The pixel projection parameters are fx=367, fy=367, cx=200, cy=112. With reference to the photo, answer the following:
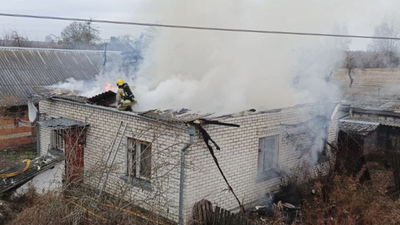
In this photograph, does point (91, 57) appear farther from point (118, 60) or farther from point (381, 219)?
point (381, 219)

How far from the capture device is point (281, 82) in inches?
442

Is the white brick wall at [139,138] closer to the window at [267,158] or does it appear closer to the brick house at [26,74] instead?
the window at [267,158]

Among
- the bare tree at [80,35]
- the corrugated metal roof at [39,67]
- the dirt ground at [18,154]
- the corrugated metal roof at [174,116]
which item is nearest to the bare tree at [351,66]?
the corrugated metal roof at [39,67]

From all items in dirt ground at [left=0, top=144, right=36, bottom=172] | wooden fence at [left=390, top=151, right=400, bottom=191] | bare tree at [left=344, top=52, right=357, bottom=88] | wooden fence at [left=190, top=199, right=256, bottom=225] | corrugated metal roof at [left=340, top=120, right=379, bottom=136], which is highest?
bare tree at [left=344, top=52, right=357, bottom=88]

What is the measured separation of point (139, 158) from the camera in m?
8.20

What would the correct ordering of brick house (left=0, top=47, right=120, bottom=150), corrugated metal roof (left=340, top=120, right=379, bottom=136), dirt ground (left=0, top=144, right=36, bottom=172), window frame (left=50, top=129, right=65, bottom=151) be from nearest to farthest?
window frame (left=50, top=129, right=65, bottom=151) → corrugated metal roof (left=340, top=120, right=379, bottom=136) → dirt ground (left=0, top=144, right=36, bottom=172) → brick house (left=0, top=47, right=120, bottom=150)

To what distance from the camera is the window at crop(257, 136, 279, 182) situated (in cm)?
879

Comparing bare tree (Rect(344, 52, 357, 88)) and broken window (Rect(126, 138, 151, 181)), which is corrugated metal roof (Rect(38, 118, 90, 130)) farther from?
bare tree (Rect(344, 52, 357, 88))

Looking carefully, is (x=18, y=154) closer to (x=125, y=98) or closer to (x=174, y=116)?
(x=125, y=98)

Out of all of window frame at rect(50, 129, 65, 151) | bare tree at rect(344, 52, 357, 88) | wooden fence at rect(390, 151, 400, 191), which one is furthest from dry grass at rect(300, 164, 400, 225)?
bare tree at rect(344, 52, 357, 88)

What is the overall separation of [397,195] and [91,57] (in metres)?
17.6

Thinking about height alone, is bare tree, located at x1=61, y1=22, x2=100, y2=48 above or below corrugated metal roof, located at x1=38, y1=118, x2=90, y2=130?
above

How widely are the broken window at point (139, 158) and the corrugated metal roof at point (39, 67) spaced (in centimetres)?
847

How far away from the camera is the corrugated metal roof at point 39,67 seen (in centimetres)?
1558
